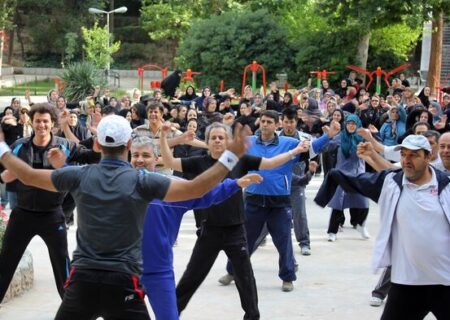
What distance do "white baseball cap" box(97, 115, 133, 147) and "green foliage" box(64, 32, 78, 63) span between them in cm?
5317

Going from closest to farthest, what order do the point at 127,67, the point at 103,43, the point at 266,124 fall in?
the point at 266,124 → the point at 103,43 → the point at 127,67

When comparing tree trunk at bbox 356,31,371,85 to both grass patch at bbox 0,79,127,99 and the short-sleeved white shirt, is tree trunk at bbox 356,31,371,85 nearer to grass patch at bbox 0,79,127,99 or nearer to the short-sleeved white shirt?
grass patch at bbox 0,79,127,99

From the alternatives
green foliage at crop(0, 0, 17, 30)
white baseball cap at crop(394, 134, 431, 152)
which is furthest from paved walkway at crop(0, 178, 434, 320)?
green foliage at crop(0, 0, 17, 30)

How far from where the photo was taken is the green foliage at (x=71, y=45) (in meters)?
57.8

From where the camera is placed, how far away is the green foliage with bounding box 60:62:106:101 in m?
31.5

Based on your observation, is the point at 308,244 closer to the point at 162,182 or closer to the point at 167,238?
the point at 167,238

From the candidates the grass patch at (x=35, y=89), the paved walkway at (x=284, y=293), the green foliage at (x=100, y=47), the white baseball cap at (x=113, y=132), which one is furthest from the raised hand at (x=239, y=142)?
the green foliage at (x=100, y=47)

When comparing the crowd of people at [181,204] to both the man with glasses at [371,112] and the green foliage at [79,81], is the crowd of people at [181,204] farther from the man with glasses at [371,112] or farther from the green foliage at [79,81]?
the green foliage at [79,81]

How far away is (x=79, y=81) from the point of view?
31.9 metres

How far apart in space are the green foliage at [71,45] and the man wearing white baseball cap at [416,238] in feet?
173

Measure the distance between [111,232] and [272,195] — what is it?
13.7 ft

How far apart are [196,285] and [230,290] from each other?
1.76m

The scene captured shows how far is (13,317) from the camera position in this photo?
26.2 ft

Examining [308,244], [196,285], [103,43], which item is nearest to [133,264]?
[196,285]
